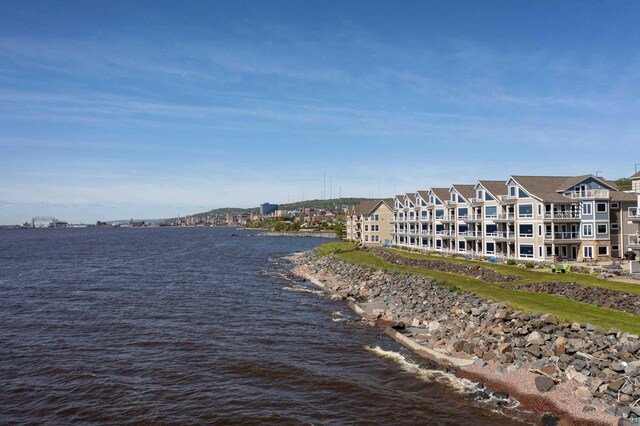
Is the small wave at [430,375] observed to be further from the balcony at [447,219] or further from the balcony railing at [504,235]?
the balcony at [447,219]

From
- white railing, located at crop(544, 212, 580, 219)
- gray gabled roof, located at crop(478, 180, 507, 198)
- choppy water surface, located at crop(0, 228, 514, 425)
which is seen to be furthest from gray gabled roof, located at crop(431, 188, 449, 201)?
choppy water surface, located at crop(0, 228, 514, 425)

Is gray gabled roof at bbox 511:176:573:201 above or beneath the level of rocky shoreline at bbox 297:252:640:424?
above

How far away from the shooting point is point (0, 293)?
5203 cm

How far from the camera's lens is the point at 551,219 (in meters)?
53.5

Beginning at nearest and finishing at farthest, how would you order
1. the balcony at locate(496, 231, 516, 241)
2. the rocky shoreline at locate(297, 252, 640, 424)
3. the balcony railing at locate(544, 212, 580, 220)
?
1. the rocky shoreline at locate(297, 252, 640, 424)
2. the balcony railing at locate(544, 212, 580, 220)
3. the balcony at locate(496, 231, 516, 241)

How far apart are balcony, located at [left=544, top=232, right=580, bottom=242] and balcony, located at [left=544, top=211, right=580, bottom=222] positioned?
64.3 inches

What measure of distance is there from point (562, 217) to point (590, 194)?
16.9 feet

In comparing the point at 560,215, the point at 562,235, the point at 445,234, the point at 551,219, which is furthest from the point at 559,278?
the point at 445,234

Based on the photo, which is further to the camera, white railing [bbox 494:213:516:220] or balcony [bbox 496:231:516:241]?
white railing [bbox 494:213:516:220]

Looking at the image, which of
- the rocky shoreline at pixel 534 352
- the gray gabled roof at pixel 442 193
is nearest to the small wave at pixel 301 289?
the rocky shoreline at pixel 534 352

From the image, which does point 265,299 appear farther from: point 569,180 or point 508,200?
point 569,180

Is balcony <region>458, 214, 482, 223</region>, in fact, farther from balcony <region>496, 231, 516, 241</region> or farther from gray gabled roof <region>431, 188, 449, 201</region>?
gray gabled roof <region>431, 188, 449, 201</region>

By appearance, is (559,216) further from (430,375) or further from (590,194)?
(430,375)

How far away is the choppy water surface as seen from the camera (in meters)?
21.3
